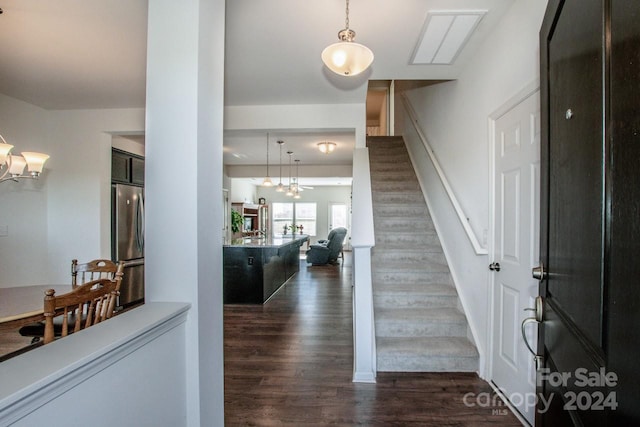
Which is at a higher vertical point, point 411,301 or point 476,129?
point 476,129

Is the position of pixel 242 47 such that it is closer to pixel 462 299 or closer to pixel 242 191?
pixel 462 299

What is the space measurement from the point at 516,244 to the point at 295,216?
10.9m

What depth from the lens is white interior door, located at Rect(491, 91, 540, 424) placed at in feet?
5.86

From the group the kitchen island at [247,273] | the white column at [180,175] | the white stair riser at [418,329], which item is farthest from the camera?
the kitchen island at [247,273]

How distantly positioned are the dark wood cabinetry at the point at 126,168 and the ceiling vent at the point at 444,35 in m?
4.06

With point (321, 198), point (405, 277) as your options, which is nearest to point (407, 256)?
point (405, 277)

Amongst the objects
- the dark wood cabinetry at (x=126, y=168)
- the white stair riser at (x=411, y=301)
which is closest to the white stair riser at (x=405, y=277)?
the white stair riser at (x=411, y=301)

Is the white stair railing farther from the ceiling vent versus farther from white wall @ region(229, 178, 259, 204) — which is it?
white wall @ region(229, 178, 259, 204)

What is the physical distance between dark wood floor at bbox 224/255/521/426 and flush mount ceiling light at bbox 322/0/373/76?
88.6 inches

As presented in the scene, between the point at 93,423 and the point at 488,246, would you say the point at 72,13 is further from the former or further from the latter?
the point at 488,246

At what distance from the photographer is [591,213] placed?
649mm

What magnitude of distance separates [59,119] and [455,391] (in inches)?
206

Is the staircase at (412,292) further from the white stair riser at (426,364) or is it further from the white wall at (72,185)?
the white wall at (72,185)

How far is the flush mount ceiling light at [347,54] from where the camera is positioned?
1.72m
